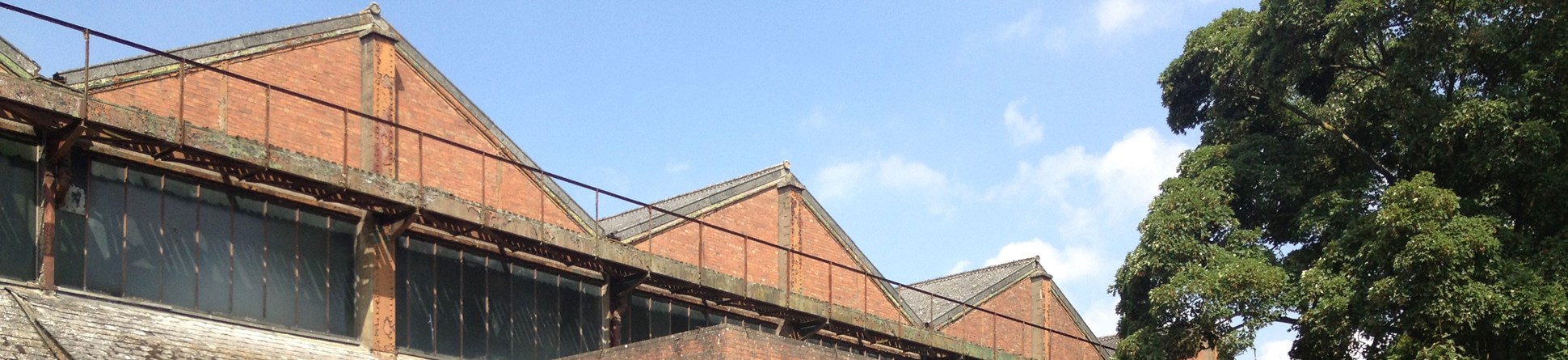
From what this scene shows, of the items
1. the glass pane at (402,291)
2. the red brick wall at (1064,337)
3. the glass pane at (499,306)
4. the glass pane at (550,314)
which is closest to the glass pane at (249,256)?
the glass pane at (402,291)

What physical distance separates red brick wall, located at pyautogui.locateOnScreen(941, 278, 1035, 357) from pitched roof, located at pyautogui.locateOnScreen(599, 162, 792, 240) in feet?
20.2

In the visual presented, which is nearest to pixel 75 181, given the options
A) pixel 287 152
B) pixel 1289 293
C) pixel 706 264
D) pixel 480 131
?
pixel 287 152

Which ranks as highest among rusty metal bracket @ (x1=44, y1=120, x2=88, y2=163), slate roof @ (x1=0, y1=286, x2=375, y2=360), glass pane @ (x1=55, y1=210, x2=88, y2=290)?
rusty metal bracket @ (x1=44, y1=120, x2=88, y2=163)

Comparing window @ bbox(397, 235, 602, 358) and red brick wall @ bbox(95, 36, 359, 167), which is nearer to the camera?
red brick wall @ bbox(95, 36, 359, 167)

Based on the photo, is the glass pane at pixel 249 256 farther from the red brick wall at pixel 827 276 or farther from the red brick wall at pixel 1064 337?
the red brick wall at pixel 1064 337

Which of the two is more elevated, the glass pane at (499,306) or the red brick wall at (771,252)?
the red brick wall at (771,252)

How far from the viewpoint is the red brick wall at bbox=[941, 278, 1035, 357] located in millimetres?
33688

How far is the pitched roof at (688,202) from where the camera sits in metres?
26.1

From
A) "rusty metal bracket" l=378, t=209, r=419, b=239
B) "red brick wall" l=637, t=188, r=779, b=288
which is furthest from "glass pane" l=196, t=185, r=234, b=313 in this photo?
"red brick wall" l=637, t=188, r=779, b=288

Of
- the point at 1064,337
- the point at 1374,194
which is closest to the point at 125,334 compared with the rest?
the point at 1374,194

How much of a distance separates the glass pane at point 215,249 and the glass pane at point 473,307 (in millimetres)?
3813

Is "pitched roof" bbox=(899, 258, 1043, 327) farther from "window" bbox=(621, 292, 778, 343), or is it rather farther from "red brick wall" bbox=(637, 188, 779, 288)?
"window" bbox=(621, 292, 778, 343)

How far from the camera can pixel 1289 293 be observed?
977 inches

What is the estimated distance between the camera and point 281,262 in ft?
67.3
